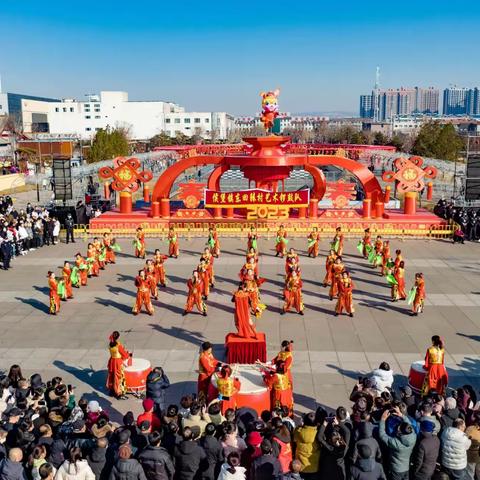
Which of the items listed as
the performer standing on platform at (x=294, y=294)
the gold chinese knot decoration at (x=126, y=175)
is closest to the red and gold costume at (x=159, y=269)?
the performer standing on platform at (x=294, y=294)

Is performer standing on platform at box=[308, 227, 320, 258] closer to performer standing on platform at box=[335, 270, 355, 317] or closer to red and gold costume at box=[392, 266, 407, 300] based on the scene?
red and gold costume at box=[392, 266, 407, 300]

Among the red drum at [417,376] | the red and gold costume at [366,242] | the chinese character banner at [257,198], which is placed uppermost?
the chinese character banner at [257,198]

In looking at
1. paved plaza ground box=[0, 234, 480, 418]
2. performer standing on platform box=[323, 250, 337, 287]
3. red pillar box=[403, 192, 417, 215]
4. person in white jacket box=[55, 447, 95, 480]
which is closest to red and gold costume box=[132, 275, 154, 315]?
paved plaza ground box=[0, 234, 480, 418]

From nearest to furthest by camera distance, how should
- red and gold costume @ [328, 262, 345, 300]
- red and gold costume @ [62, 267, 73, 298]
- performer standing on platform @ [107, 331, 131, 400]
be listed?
performer standing on platform @ [107, 331, 131, 400] → red and gold costume @ [328, 262, 345, 300] → red and gold costume @ [62, 267, 73, 298]

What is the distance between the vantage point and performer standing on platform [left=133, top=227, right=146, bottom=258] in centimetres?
1956

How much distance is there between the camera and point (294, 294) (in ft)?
46.0

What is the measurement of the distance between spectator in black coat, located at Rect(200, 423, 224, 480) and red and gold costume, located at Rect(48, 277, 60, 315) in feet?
27.9

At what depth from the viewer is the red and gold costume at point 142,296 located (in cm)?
1384

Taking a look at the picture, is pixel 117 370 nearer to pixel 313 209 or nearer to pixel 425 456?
pixel 425 456

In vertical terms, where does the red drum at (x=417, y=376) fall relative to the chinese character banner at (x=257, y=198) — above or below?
below

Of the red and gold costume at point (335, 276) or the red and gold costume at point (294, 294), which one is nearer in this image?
the red and gold costume at point (294, 294)

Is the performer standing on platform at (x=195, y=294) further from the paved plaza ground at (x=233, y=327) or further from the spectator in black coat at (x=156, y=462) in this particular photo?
the spectator in black coat at (x=156, y=462)

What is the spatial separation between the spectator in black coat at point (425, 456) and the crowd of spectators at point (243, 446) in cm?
1

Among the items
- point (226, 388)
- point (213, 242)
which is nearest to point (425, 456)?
point (226, 388)
